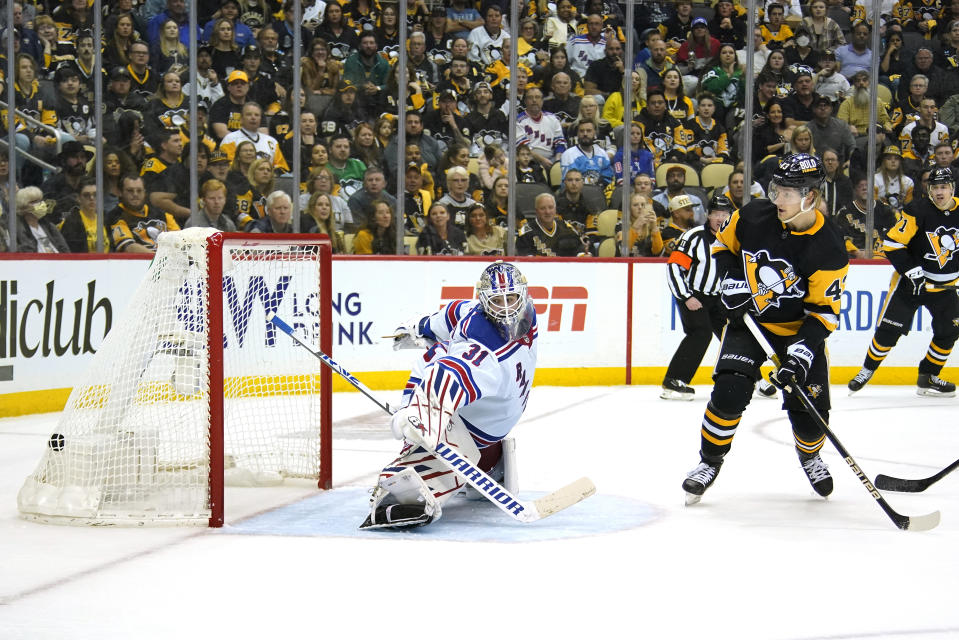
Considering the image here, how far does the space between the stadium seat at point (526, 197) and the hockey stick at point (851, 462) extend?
400cm

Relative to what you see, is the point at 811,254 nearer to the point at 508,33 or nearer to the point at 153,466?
the point at 153,466

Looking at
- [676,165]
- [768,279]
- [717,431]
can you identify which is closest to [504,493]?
[717,431]

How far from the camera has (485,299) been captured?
339cm

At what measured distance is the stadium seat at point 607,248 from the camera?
306 inches

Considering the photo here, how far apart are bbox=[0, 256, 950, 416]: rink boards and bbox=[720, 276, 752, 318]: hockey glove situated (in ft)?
9.04

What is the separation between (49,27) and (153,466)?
4184mm

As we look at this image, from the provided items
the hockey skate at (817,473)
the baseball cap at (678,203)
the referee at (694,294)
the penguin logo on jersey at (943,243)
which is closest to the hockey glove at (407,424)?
the hockey skate at (817,473)

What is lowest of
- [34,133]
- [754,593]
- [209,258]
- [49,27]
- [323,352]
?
[754,593]

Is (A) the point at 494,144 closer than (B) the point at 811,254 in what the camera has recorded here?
No

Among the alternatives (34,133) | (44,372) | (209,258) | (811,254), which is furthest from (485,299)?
(34,133)

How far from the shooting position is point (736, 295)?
372cm

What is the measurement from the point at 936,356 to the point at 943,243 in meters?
0.76

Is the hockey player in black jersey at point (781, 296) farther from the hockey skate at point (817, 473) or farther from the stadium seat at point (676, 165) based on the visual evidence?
the stadium seat at point (676, 165)

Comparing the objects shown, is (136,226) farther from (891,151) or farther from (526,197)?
(891,151)
